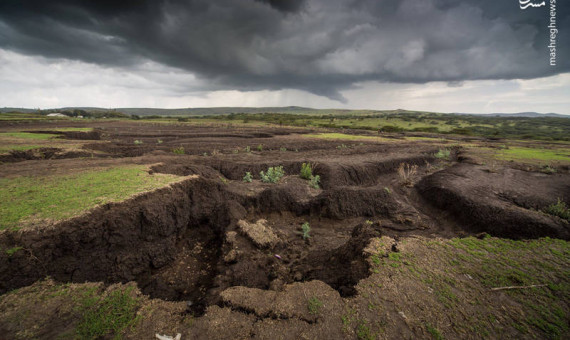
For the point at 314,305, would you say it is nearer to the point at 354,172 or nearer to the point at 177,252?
the point at 177,252

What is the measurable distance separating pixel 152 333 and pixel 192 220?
4.74 metres

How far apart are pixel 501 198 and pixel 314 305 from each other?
36.8 feet

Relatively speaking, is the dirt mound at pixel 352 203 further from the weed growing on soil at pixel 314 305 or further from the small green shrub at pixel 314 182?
the weed growing on soil at pixel 314 305

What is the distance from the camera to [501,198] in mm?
10664

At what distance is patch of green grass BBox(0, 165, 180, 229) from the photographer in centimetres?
562

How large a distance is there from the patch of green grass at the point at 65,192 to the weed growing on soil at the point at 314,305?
6.00 metres

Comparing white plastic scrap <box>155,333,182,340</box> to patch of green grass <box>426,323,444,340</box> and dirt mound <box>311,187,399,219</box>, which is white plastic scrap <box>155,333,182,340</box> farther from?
dirt mound <box>311,187,399,219</box>

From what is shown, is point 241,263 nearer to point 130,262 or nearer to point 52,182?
point 130,262

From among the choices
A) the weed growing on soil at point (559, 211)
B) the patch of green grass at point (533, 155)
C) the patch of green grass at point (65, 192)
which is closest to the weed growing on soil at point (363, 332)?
the patch of green grass at point (65, 192)

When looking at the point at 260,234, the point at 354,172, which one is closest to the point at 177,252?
the point at 260,234

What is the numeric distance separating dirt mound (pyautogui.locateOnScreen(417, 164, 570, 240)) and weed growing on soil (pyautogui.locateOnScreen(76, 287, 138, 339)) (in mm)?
11610

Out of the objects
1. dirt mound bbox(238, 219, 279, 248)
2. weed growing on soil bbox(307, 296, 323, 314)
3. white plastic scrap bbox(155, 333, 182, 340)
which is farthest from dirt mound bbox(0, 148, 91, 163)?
weed growing on soil bbox(307, 296, 323, 314)

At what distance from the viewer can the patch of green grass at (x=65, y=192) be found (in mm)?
5625

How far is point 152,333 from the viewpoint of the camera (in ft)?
13.2
